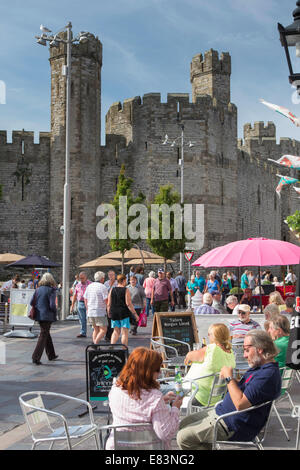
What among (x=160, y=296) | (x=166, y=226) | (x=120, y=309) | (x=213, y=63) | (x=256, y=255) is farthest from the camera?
(x=213, y=63)

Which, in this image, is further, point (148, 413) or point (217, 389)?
point (217, 389)

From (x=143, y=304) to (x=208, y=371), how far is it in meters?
7.96

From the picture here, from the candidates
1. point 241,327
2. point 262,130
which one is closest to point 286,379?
point 241,327

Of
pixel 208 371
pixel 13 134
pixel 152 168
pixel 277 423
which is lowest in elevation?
pixel 277 423

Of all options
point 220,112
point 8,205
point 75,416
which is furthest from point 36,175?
point 75,416

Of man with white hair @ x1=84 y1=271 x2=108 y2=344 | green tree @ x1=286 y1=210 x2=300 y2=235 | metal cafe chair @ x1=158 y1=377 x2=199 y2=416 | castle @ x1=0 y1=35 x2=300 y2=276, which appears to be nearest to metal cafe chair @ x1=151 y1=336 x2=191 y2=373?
metal cafe chair @ x1=158 y1=377 x2=199 y2=416

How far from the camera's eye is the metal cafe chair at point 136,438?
359 centimetres

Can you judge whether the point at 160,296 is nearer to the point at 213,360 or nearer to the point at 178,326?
the point at 178,326

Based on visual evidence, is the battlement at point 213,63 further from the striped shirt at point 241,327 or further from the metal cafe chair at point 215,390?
the metal cafe chair at point 215,390

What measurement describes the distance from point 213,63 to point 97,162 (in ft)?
42.0

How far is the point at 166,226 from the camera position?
27453mm

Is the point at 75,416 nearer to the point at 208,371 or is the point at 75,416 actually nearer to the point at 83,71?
the point at 208,371

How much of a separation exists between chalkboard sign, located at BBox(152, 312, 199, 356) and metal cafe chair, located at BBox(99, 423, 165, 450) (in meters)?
5.01

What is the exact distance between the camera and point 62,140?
3066 cm
